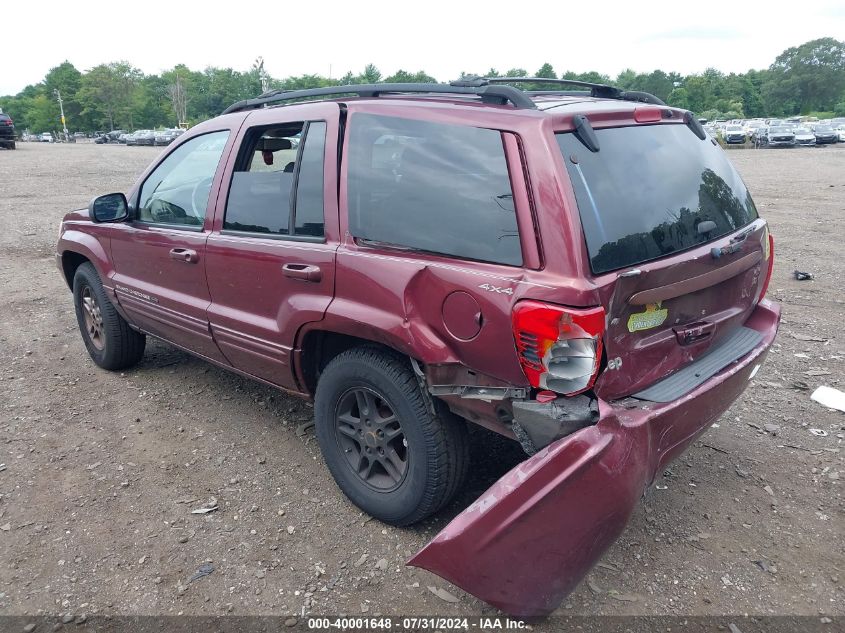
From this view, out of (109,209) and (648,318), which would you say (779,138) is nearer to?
(109,209)

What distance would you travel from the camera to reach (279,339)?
3.34 meters

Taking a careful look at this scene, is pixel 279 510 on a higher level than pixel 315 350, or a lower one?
lower

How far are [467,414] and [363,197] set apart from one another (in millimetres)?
1067

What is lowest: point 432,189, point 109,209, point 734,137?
point 734,137

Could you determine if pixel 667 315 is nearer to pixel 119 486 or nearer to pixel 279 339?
pixel 279 339

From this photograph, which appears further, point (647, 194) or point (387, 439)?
point (387, 439)

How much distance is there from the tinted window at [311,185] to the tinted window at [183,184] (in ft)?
2.62

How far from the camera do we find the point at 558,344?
2.29 m

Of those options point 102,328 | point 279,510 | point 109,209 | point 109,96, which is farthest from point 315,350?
point 109,96

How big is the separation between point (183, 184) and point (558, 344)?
279cm

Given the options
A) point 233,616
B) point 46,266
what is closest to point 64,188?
point 46,266

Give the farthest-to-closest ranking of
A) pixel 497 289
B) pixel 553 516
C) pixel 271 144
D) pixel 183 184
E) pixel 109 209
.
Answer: pixel 109 209, pixel 183 184, pixel 271 144, pixel 497 289, pixel 553 516

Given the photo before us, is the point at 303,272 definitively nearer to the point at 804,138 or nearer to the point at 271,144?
the point at 271,144

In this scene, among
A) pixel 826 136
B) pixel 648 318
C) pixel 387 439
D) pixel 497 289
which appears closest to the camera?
pixel 497 289
